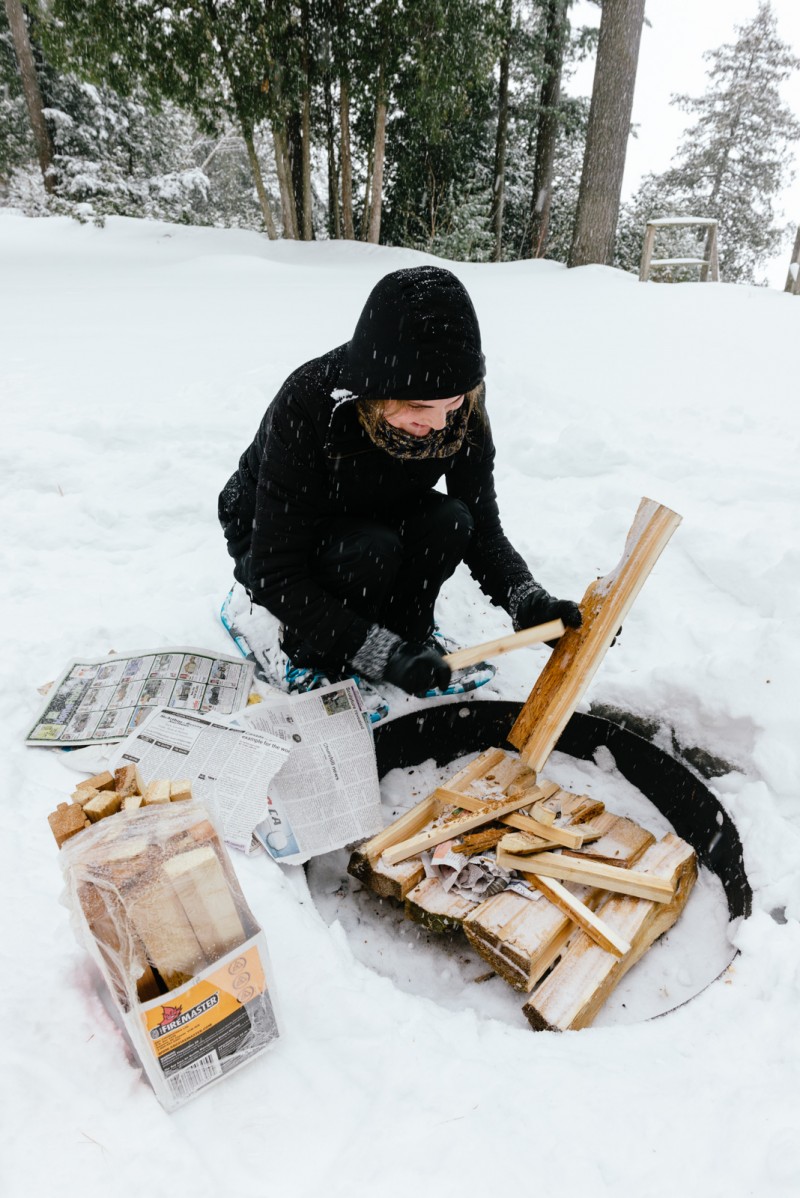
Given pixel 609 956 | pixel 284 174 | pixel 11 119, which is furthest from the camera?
pixel 11 119

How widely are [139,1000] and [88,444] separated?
10.6ft

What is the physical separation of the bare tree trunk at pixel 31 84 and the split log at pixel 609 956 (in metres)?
15.1

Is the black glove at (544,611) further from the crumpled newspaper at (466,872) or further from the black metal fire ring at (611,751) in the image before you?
the crumpled newspaper at (466,872)

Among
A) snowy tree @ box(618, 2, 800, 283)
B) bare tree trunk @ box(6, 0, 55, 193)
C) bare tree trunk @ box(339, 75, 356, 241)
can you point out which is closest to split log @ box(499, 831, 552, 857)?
bare tree trunk @ box(339, 75, 356, 241)

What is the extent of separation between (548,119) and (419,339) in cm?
1368

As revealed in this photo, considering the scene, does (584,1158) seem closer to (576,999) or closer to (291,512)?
(576,999)

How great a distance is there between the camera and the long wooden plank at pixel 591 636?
1.85 m

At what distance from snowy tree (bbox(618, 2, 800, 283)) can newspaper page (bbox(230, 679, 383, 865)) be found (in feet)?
70.7

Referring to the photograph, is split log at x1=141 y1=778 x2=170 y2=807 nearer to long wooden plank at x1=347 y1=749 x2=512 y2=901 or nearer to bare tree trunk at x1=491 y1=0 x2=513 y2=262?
long wooden plank at x1=347 y1=749 x2=512 y2=901

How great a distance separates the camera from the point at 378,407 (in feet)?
5.55

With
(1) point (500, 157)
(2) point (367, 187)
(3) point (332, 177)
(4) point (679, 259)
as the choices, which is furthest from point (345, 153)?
(4) point (679, 259)

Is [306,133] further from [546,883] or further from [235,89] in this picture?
[546,883]

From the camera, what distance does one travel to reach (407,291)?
59.3 inches

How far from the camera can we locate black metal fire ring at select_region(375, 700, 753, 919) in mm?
1869
